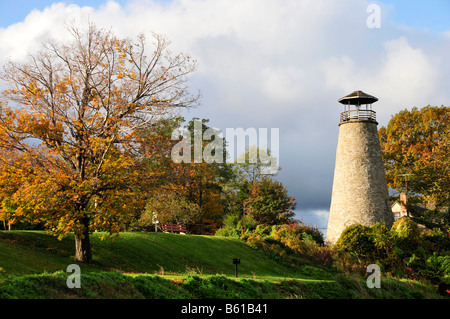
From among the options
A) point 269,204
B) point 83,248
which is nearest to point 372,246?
point 269,204

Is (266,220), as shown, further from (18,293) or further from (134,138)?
(18,293)

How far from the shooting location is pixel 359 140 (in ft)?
118

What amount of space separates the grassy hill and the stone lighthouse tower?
21.7 ft

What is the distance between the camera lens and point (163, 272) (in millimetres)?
20344

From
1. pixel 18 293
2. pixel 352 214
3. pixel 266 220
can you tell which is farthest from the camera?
pixel 266 220

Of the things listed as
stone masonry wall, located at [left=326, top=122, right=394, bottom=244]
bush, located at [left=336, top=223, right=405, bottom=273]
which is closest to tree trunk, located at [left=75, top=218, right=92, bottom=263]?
bush, located at [left=336, top=223, right=405, bottom=273]

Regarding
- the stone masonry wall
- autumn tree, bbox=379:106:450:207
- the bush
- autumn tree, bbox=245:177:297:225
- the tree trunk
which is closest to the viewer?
the tree trunk

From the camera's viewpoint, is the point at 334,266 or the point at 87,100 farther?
the point at 334,266

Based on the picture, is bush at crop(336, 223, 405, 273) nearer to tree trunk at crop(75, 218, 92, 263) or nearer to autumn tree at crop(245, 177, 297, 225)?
autumn tree at crop(245, 177, 297, 225)

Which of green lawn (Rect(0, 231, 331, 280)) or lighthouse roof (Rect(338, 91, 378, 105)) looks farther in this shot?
lighthouse roof (Rect(338, 91, 378, 105))

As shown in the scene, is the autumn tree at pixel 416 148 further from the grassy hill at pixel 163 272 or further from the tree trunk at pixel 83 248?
the tree trunk at pixel 83 248

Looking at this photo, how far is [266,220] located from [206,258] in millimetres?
13786

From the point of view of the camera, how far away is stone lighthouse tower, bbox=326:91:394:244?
34750 millimetres
